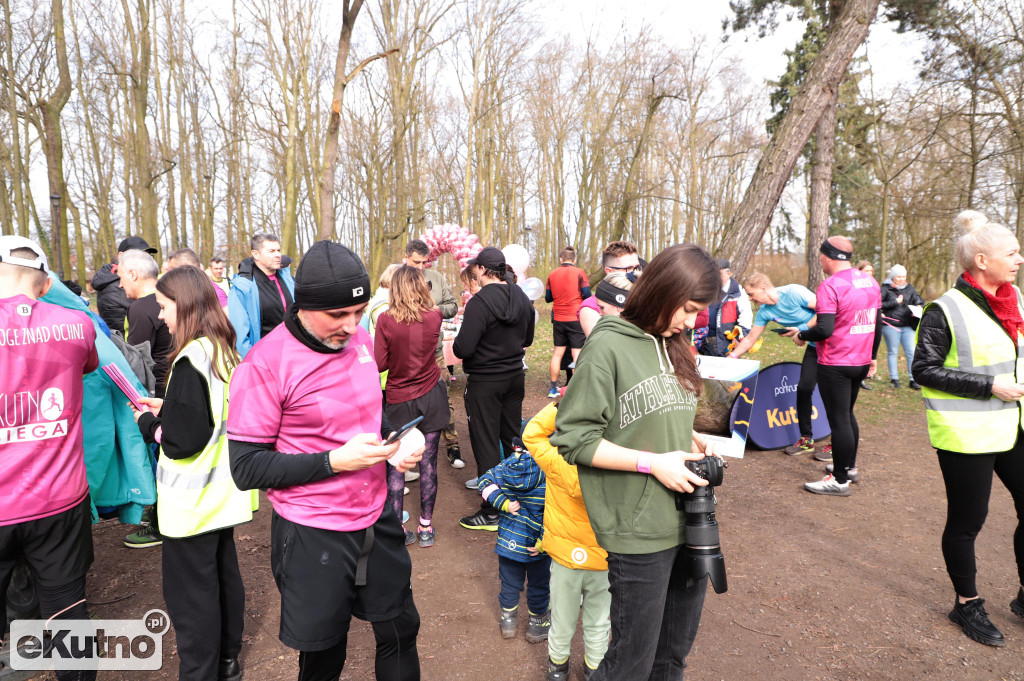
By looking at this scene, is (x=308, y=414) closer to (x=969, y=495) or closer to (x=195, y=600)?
(x=195, y=600)

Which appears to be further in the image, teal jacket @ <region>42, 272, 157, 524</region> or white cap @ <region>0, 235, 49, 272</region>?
teal jacket @ <region>42, 272, 157, 524</region>

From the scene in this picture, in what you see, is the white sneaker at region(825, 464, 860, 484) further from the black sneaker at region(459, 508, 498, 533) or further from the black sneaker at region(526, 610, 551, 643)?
the black sneaker at region(526, 610, 551, 643)

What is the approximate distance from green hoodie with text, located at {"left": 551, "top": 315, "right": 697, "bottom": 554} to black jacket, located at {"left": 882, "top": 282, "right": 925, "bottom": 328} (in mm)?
8890

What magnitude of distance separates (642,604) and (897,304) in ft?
30.5

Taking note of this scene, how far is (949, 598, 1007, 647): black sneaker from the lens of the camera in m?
3.10

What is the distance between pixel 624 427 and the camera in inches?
77.8

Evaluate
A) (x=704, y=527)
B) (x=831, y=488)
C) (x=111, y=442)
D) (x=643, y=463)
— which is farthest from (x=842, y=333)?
(x=111, y=442)

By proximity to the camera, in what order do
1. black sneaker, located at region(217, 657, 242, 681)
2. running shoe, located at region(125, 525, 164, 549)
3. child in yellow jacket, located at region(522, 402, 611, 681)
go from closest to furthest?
child in yellow jacket, located at region(522, 402, 611, 681) < black sneaker, located at region(217, 657, 242, 681) < running shoe, located at region(125, 525, 164, 549)

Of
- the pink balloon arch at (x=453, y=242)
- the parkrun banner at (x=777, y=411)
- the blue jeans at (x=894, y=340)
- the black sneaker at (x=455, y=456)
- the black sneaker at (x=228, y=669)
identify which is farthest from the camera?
the blue jeans at (x=894, y=340)

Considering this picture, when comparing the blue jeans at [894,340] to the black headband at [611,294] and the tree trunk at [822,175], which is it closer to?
the tree trunk at [822,175]

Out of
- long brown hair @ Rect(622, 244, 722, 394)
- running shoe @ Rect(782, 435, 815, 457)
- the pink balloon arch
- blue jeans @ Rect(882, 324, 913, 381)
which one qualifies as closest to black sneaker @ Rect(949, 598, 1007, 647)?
long brown hair @ Rect(622, 244, 722, 394)

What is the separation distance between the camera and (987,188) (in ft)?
58.4

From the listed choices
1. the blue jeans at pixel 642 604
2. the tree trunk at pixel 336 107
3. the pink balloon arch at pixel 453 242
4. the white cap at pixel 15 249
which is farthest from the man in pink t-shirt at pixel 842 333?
the tree trunk at pixel 336 107

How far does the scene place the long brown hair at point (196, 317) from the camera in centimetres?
242
